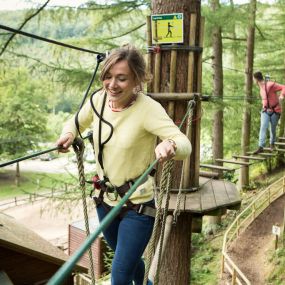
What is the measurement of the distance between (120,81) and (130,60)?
0.12 m

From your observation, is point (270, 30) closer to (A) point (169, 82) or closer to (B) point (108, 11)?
(B) point (108, 11)

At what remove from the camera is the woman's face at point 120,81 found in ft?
6.61

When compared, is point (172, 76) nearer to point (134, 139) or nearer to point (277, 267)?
point (134, 139)

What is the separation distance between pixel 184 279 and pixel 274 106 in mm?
4224

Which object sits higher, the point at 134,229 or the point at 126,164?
the point at 126,164

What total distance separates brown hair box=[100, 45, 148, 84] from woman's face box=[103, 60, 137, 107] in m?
0.02

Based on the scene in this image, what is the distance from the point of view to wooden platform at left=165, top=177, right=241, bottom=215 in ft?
12.2

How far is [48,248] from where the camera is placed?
15.4ft

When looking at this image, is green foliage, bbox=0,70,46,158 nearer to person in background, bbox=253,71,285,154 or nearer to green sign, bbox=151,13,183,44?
person in background, bbox=253,71,285,154

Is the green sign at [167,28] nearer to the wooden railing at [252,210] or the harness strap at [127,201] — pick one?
the harness strap at [127,201]

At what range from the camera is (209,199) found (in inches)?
156

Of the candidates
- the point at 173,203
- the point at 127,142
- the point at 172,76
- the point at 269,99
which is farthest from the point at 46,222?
the point at 127,142

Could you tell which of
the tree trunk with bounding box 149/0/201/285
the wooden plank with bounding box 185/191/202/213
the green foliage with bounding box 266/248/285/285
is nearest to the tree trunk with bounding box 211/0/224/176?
the green foliage with bounding box 266/248/285/285

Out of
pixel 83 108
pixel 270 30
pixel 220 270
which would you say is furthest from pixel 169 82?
pixel 270 30
